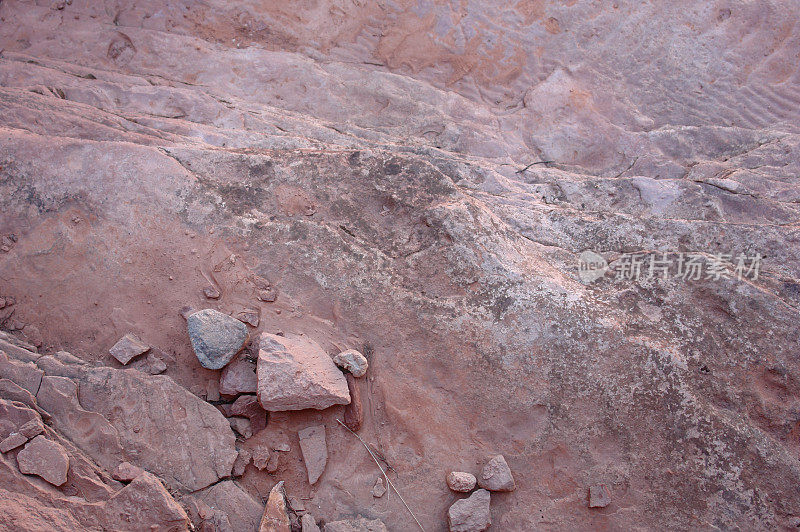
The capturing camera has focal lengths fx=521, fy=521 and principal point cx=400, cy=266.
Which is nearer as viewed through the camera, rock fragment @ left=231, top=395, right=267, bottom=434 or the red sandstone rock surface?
the red sandstone rock surface

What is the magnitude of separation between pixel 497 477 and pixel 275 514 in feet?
3.06

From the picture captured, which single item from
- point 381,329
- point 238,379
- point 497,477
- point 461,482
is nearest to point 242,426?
point 238,379

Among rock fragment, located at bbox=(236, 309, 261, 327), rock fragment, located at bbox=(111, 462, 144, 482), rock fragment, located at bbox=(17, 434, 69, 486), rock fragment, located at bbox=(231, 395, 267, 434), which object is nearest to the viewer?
rock fragment, located at bbox=(17, 434, 69, 486)

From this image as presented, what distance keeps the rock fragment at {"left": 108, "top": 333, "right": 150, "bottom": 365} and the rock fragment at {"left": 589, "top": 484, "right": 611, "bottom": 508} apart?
2.05 m

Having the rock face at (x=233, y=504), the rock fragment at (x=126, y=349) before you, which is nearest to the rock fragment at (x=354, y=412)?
the rock face at (x=233, y=504)

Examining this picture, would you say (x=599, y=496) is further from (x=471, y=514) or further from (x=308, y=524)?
(x=308, y=524)

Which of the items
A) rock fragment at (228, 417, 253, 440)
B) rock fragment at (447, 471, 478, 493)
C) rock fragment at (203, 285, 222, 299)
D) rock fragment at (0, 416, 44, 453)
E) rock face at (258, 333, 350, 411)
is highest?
rock fragment at (203, 285, 222, 299)

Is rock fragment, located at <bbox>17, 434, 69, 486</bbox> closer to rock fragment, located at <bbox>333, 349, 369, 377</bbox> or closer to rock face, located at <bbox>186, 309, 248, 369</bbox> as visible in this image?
rock face, located at <bbox>186, 309, 248, 369</bbox>

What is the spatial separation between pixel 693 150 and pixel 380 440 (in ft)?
12.5

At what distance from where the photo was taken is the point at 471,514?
2174mm

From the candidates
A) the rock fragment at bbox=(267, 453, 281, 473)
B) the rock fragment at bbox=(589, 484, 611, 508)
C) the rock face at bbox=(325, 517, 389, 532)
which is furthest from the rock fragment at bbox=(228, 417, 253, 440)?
the rock fragment at bbox=(589, 484, 611, 508)

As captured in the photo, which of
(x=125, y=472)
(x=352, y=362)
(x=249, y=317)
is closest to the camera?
(x=125, y=472)

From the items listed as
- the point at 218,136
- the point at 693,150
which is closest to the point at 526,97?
the point at 693,150

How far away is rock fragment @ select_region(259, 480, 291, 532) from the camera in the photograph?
6.77 ft
